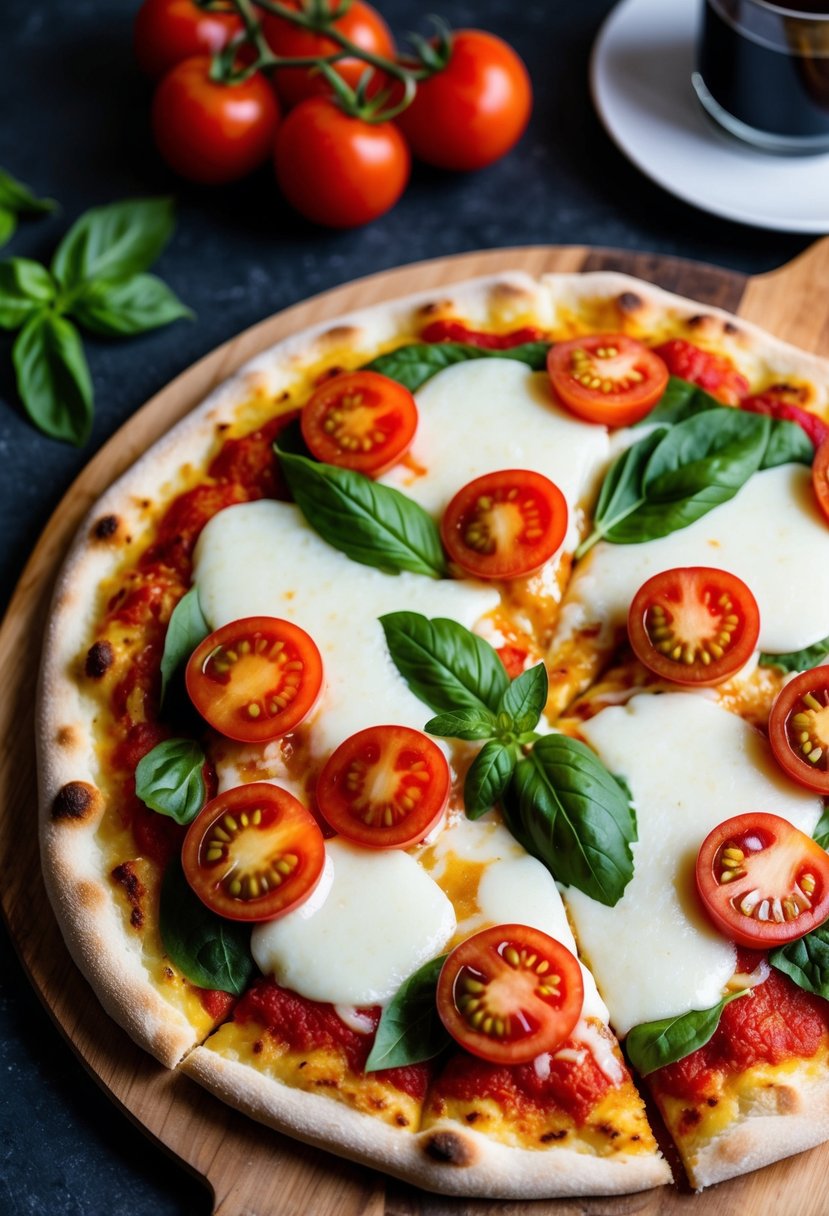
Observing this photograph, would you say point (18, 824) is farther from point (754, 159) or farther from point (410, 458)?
point (754, 159)

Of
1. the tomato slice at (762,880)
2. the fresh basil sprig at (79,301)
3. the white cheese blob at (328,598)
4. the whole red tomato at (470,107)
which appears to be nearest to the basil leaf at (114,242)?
the fresh basil sprig at (79,301)

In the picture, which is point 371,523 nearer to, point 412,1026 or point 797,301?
point 412,1026

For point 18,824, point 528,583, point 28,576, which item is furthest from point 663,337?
point 18,824

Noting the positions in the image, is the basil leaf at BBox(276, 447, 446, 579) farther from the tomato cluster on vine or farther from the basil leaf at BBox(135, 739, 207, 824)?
the tomato cluster on vine

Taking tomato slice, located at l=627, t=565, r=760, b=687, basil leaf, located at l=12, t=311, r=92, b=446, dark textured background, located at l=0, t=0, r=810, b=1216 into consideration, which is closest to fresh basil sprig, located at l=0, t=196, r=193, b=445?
basil leaf, located at l=12, t=311, r=92, b=446

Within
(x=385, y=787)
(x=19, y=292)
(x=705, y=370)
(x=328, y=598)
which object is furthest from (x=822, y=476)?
(x=19, y=292)

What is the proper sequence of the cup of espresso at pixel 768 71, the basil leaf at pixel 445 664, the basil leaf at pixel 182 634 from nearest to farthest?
the basil leaf at pixel 445 664
the basil leaf at pixel 182 634
the cup of espresso at pixel 768 71

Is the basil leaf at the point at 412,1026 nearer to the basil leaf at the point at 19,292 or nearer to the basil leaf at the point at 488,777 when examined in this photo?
the basil leaf at the point at 488,777
